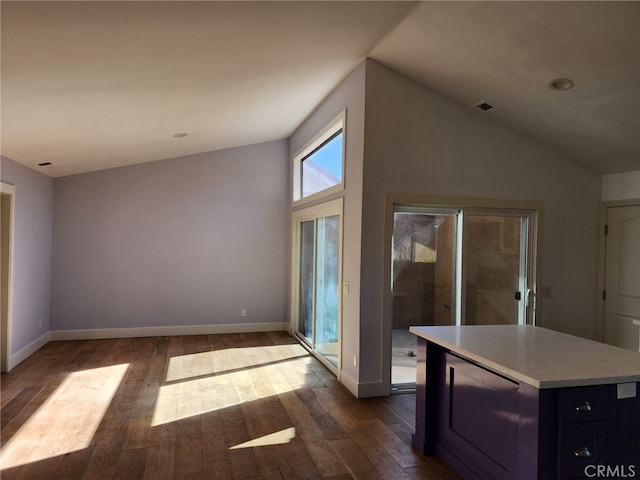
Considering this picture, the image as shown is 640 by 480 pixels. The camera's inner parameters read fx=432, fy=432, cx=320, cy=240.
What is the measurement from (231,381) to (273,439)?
1.52 meters

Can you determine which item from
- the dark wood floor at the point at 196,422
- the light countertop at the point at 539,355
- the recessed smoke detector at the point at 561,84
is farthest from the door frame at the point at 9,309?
the recessed smoke detector at the point at 561,84

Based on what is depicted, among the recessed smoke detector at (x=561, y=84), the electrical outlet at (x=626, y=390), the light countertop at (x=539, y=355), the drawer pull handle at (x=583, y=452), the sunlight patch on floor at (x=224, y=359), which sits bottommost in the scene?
the sunlight patch on floor at (x=224, y=359)

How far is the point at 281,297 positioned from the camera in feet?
24.3

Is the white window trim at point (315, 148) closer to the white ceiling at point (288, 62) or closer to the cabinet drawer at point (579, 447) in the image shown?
the white ceiling at point (288, 62)

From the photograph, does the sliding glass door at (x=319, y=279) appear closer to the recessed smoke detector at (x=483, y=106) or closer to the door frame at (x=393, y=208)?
the door frame at (x=393, y=208)

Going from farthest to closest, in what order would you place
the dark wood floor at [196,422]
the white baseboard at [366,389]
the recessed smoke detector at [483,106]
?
the recessed smoke detector at [483,106]
the white baseboard at [366,389]
the dark wood floor at [196,422]

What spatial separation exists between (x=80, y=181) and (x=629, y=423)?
7039 mm

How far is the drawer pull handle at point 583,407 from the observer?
206 centimetres

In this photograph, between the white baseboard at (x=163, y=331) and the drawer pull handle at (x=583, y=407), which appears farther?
the white baseboard at (x=163, y=331)

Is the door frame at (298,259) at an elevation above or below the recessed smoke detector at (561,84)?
below

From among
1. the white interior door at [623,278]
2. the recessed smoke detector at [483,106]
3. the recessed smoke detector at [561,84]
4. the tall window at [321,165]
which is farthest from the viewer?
the tall window at [321,165]

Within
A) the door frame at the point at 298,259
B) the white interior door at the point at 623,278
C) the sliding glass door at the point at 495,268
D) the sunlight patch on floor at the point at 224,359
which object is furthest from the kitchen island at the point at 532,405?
the sunlight patch on floor at the point at 224,359

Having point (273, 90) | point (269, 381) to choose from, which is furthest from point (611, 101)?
point (269, 381)

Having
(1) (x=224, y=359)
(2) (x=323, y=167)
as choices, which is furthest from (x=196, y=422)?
(2) (x=323, y=167)
